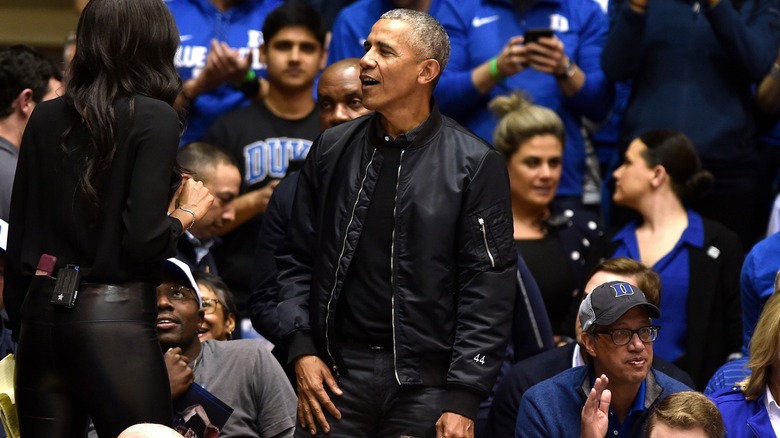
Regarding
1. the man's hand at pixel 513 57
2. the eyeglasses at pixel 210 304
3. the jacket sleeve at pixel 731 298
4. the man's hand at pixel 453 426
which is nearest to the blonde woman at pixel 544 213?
the man's hand at pixel 513 57

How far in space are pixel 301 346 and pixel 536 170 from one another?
250 cm

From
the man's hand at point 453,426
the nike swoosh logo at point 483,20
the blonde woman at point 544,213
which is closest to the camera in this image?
the man's hand at point 453,426

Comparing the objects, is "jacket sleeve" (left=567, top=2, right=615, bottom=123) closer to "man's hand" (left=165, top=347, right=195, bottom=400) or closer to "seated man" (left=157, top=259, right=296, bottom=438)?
"seated man" (left=157, top=259, right=296, bottom=438)

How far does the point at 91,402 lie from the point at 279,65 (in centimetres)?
318

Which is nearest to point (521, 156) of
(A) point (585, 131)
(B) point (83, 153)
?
(A) point (585, 131)

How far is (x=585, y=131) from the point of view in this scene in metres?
6.79

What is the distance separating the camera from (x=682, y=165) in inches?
240

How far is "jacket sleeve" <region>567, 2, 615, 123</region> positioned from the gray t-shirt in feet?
8.41

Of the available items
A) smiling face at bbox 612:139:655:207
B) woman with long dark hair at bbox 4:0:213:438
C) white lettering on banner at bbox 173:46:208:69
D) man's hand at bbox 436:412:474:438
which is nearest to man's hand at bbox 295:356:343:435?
man's hand at bbox 436:412:474:438

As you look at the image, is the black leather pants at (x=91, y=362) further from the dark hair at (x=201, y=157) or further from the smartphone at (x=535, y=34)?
the smartphone at (x=535, y=34)

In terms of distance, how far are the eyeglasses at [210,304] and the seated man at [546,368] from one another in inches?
44.6

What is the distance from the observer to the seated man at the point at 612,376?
434cm

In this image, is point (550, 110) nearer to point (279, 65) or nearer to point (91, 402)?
point (279, 65)

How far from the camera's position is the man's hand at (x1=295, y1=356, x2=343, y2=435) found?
12.2 ft
